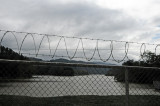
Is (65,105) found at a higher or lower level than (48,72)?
lower

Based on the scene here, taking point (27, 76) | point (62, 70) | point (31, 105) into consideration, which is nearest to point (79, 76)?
point (62, 70)

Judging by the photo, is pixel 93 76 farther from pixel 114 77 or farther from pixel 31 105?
pixel 31 105

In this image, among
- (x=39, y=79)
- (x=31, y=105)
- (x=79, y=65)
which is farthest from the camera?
(x=31, y=105)

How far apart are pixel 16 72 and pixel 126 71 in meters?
2.97

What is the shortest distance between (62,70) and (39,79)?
739mm

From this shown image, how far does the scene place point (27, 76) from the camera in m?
5.33

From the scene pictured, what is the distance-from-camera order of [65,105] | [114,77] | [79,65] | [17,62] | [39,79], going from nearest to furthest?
1. [17,62]
2. [79,65]
3. [39,79]
4. [114,77]
5. [65,105]

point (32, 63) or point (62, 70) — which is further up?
point (32, 63)

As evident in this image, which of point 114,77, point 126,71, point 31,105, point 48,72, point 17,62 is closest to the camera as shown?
point 17,62

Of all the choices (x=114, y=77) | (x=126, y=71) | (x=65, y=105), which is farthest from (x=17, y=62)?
(x=65, y=105)

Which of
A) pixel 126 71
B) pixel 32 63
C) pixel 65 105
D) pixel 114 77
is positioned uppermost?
pixel 32 63

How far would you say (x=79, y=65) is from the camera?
12.0 feet

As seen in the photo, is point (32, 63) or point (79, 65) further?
point (79, 65)

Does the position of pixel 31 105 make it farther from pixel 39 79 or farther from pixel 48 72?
pixel 48 72
